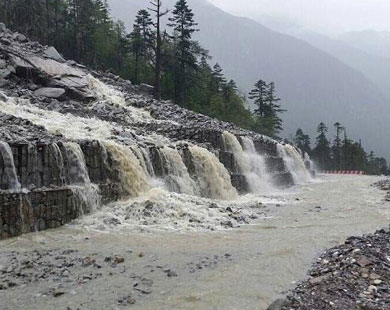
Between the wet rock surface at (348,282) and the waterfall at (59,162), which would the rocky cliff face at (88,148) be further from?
the wet rock surface at (348,282)

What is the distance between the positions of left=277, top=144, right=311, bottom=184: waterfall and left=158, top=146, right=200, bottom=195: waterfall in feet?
53.5

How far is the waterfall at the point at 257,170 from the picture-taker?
27884 mm

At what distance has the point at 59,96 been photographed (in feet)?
89.3

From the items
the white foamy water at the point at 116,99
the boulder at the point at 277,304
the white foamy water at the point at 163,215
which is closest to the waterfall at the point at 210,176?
the white foamy water at the point at 163,215

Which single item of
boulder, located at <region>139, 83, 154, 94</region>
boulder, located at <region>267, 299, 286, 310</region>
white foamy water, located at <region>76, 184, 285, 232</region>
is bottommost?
boulder, located at <region>267, 299, 286, 310</region>

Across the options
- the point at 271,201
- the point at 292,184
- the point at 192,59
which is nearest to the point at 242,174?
the point at 271,201

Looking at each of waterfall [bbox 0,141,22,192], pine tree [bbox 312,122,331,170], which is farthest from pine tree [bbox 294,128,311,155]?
waterfall [bbox 0,141,22,192]

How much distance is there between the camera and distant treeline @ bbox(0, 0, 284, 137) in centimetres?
4750

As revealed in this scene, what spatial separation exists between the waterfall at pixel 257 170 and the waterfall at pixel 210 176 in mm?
4727

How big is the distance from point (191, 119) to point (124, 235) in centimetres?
1986

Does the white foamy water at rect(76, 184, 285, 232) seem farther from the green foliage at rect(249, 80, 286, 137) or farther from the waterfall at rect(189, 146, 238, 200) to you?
the green foliage at rect(249, 80, 286, 137)

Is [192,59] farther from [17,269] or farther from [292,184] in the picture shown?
[17,269]

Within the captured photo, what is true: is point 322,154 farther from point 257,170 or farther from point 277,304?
point 277,304

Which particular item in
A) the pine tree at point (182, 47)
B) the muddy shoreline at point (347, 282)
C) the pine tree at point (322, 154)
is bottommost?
the muddy shoreline at point (347, 282)
